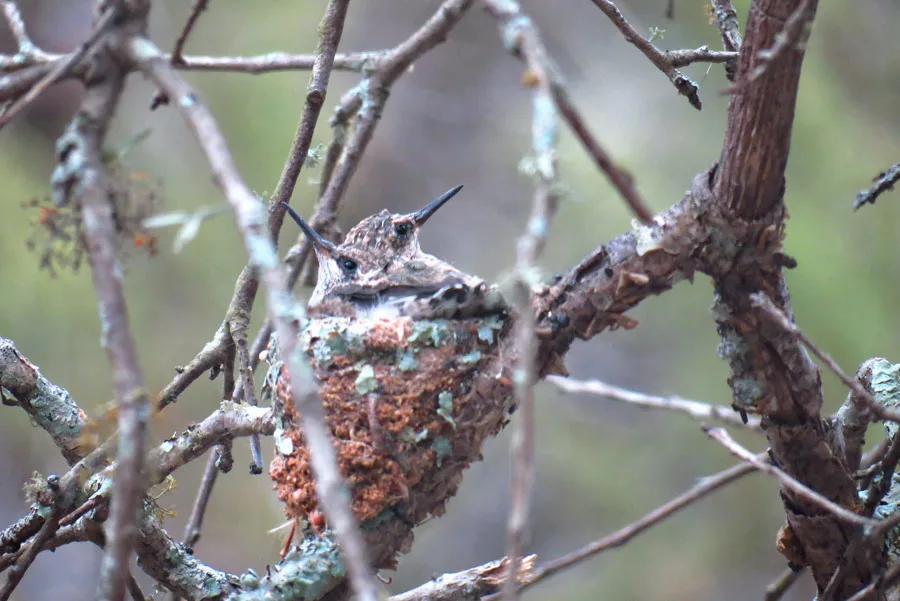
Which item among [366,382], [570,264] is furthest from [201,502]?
[570,264]

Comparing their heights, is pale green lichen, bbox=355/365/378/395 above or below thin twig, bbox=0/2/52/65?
below

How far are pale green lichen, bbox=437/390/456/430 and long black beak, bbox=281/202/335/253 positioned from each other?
0.74 metres

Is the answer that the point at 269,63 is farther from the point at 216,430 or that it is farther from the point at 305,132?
the point at 216,430

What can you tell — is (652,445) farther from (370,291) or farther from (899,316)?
(370,291)

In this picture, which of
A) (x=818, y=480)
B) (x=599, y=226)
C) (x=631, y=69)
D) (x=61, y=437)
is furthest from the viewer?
(x=631, y=69)

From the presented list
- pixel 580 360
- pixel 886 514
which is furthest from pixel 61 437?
pixel 580 360

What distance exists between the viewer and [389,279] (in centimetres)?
287

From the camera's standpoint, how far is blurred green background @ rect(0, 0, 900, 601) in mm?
4656

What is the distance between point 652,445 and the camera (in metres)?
5.63

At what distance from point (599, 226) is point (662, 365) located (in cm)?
103

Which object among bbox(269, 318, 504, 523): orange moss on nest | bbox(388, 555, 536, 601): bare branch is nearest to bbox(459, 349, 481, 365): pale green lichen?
bbox(269, 318, 504, 523): orange moss on nest

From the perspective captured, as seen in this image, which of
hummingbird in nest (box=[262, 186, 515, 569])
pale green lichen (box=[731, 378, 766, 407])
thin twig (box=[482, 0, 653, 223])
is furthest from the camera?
hummingbird in nest (box=[262, 186, 515, 569])

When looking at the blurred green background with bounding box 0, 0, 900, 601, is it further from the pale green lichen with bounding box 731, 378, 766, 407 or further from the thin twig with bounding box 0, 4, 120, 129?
the thin twig with bounding box 0, 4, 120, 129

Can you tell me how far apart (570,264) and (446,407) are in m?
3.82
